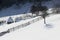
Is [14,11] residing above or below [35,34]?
below

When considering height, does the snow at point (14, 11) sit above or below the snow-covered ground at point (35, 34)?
below

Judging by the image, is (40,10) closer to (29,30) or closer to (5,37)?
(29,30)

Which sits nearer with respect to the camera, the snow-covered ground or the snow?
the snow-covered ground

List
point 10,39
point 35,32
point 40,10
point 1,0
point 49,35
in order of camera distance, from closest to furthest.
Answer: point 10,39, point 49,35, point 35,32, point 40,10, point 1,0

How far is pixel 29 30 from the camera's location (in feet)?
35.6

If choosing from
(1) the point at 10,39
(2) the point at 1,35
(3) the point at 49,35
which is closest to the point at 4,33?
(2) the point at 1,35

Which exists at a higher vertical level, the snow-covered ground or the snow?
the snow-covered ground

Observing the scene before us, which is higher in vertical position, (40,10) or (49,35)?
(40,10)

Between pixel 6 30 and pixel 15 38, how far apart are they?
1.39 metres

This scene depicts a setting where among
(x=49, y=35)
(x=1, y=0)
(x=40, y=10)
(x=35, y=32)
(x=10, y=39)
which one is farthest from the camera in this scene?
(x=1, y=0)

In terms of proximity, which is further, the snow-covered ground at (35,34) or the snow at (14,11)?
the snow at (14,11)

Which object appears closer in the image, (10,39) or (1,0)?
(10,39)

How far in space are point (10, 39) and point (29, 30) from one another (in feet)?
6.57

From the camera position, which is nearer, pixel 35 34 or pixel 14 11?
pixel 35 34
